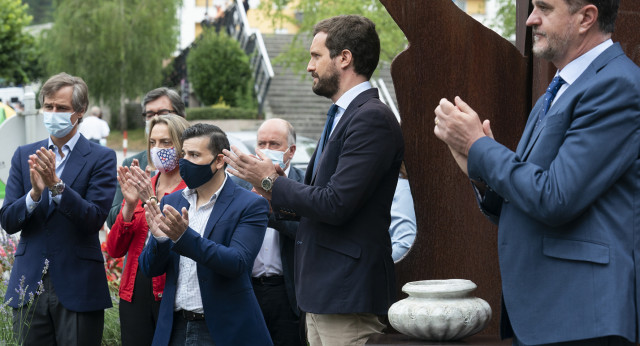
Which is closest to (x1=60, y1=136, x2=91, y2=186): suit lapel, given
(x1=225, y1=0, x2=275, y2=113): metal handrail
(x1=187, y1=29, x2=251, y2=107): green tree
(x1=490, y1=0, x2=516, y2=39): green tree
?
(x1=490, y1=0, x2=516, y2=39): green tree

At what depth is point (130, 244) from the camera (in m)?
5.11

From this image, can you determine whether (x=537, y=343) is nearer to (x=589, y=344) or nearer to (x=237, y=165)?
(x=589, y=344)

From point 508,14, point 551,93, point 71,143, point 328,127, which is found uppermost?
point 551,93

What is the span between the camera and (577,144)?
9.18 ft

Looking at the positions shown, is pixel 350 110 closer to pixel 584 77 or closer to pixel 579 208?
pixel 584 77

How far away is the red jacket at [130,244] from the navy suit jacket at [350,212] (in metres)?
1.33

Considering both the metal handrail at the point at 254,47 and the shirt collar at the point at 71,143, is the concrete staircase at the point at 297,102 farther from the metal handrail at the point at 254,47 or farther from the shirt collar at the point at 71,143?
the shirt collar at the point at 71,143

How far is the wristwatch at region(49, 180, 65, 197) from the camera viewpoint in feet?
15.6

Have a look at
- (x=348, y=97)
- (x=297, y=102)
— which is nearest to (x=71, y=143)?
(x=348, y=97)

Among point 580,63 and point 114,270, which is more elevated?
point 580,63

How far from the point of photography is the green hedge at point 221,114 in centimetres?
2561

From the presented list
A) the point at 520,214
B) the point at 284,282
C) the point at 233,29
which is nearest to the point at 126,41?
the point at 233,29

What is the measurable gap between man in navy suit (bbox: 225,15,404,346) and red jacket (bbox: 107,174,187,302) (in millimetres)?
1247

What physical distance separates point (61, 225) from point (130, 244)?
39 cm
